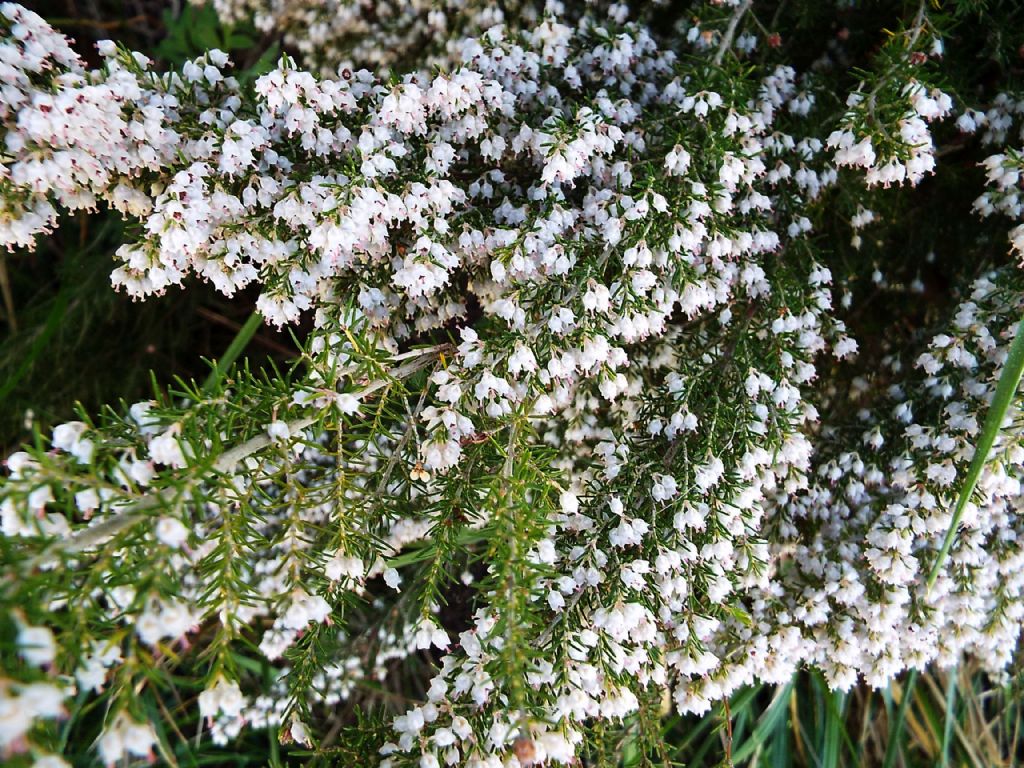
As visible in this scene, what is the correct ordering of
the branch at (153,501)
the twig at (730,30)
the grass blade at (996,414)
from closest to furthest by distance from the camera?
the branch at (153,501) < the grass blade at (996,414) < the twig at (730,30)

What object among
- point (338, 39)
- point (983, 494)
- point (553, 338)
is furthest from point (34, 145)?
point (983, 494)

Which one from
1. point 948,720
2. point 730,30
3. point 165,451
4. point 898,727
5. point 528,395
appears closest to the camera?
point 165,451

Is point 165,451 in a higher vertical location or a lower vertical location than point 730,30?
lower

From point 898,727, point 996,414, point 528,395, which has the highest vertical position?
point 996,414

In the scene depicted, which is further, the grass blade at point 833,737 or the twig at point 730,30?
the grass blade at point 833,737

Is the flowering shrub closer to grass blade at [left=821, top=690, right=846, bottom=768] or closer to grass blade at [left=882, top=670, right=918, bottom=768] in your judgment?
grass blade at [left=882, top=670, right=918, bottom=768]

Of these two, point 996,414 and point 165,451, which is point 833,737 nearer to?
point 996,414

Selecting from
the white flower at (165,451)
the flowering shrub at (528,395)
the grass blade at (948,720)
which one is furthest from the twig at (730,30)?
the grass blade at (948,720)

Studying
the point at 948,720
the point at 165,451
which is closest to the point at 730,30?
the point at 165,451

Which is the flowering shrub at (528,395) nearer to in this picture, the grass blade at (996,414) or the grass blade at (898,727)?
the grass blade at (996,414)
